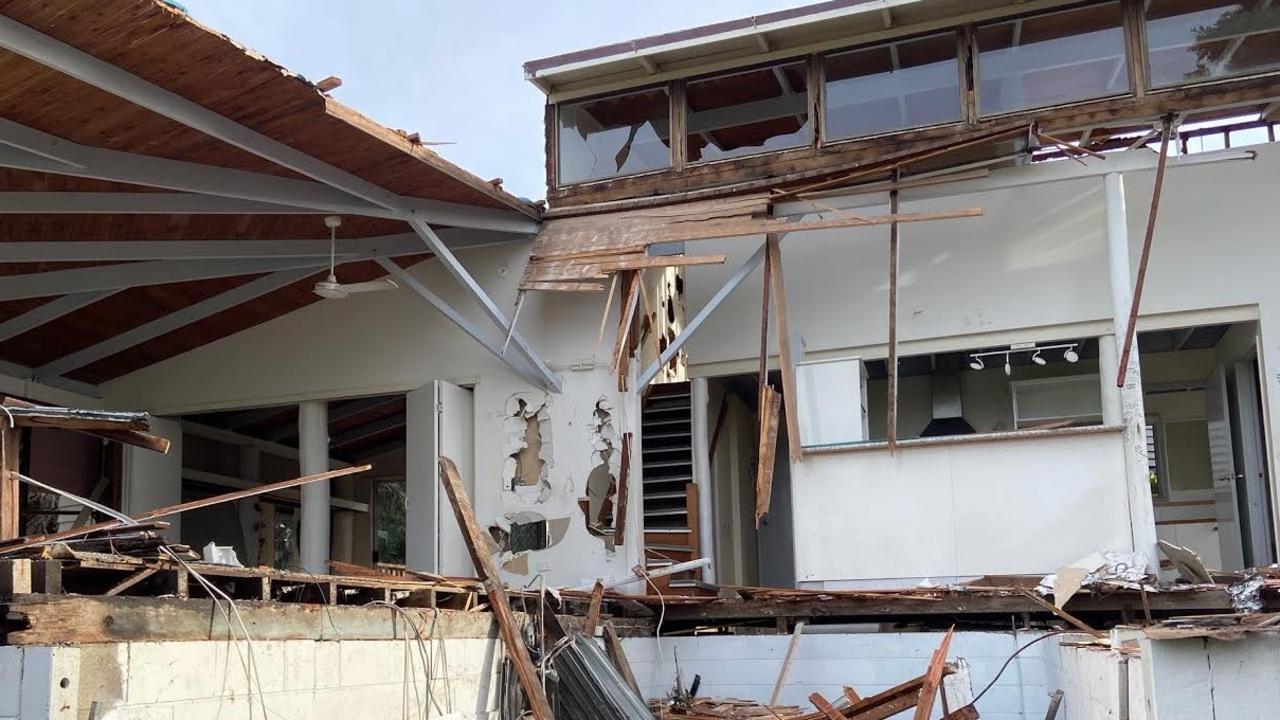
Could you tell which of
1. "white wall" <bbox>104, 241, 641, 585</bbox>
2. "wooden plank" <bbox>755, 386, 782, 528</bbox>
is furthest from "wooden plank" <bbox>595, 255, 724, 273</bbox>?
"wooden plank" <bbox>755, 386, 782, 528</bbox>

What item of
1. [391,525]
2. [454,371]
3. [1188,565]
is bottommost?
[1188,565]

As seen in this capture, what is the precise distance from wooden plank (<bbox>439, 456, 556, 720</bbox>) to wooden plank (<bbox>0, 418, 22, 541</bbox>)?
2847 mm

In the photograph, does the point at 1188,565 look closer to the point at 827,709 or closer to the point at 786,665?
the point at 786,665

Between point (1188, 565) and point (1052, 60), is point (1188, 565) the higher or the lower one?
the lower one

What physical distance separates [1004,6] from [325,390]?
24.4ft

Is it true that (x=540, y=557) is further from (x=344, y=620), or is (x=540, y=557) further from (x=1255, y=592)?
(x=1255, y=592)

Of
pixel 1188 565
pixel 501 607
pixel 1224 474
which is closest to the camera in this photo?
pixel 501 607

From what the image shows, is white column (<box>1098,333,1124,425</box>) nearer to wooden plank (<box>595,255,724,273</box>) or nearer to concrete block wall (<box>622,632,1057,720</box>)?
concrete block wall (<box>622,632,1057,720</box>)

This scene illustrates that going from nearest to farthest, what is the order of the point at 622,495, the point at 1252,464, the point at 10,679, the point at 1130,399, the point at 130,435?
the point at 10,679, the point at 130,435, the point at 1130,399, the point at 622,495, the point at 1252,464

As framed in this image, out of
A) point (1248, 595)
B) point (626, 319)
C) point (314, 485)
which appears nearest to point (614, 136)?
point (626, 319)

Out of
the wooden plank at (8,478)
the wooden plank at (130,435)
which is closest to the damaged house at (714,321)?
the wooden plank at (130,435)

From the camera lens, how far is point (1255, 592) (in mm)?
8594

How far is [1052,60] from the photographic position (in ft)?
35.7

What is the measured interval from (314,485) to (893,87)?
690 centimetres
